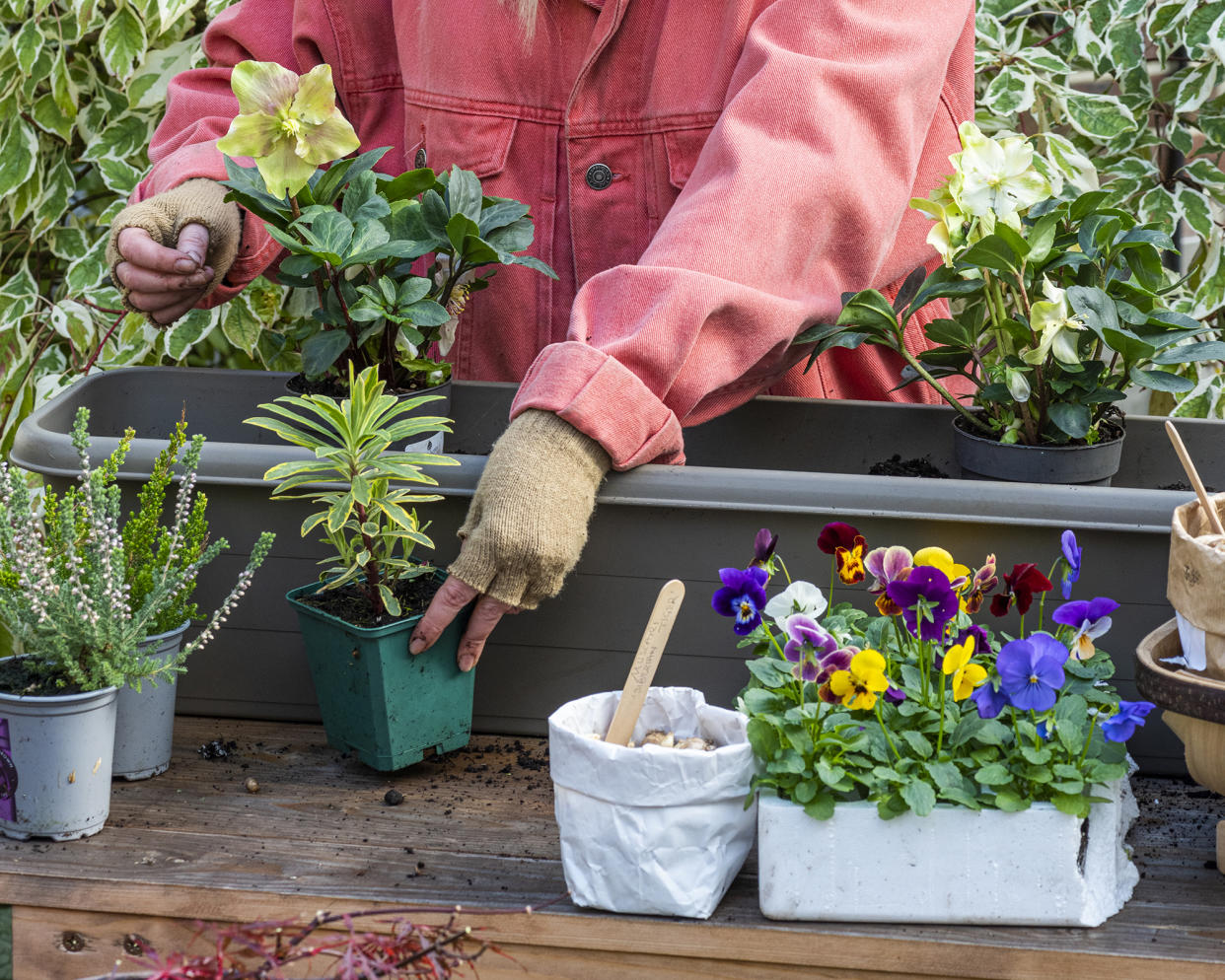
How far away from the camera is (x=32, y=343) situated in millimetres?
1789

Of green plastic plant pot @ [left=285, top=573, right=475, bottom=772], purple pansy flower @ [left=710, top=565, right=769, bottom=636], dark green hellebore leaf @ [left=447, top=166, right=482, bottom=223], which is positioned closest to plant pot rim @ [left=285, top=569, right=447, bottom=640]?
green plastic plant pot @ [left=285, top=573, right=475, bottom=772]

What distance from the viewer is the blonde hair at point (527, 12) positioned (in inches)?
45.4

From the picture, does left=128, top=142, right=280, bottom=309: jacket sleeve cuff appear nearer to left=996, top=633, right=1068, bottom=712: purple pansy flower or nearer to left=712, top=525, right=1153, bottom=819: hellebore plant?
left=712, top=525, right=1153, bottom=819: hellebore plant

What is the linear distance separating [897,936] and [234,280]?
86cm

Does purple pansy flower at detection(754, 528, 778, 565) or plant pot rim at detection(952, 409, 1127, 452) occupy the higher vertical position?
purple pansy flower at detection(754, 528, 778, 565)

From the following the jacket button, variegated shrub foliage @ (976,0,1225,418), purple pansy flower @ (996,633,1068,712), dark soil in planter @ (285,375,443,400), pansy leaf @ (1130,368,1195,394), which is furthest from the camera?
variegated shrub foliage @ (976,0,1225,418)

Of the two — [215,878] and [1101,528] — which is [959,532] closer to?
[1101,528]

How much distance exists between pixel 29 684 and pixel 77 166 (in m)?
1.37

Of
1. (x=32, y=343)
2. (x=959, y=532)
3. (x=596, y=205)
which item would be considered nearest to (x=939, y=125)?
(x=596, y=205)

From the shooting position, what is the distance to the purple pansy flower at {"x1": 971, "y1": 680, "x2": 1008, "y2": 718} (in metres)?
0.65

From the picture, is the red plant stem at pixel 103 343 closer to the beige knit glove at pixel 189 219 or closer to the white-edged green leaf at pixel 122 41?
the white-edged green leaf at pixel 122 41

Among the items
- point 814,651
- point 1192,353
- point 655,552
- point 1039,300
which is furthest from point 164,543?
point 1192,353

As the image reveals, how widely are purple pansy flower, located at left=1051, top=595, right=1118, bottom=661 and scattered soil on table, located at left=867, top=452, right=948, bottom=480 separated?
A: 1.28ft

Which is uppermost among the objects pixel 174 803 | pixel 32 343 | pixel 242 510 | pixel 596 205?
pixel 596 205
